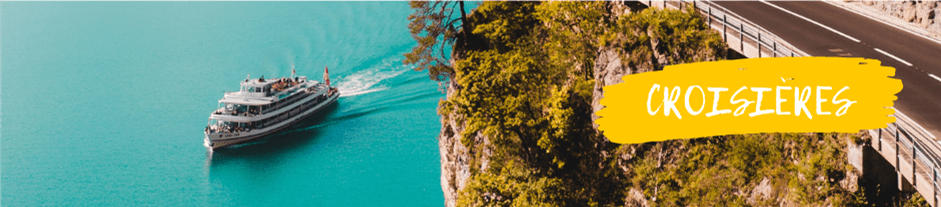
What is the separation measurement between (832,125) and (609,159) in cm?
1413

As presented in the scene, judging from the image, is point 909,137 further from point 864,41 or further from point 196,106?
point 196,106

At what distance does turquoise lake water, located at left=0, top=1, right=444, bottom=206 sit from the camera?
65688mm

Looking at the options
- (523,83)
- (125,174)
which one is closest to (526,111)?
(523,83)

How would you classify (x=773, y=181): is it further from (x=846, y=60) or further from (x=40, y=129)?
(x=40, y=129)

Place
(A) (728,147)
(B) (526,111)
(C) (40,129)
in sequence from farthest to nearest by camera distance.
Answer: (C) (40,129)
(B) (526,111)
(A) (728,147)

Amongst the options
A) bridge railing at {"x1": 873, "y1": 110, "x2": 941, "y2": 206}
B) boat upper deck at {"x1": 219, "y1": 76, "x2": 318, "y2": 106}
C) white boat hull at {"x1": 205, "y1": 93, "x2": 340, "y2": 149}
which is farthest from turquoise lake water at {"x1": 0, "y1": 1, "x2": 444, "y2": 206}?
bridge railing at {"x1": 873, "y1": 110, "x2": 941, "y2": 206}

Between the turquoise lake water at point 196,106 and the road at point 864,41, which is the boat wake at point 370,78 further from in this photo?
the road at point 864,41

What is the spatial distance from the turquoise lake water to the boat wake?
214mm

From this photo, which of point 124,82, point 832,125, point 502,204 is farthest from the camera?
point 124,82

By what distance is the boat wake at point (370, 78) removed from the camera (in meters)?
90.1

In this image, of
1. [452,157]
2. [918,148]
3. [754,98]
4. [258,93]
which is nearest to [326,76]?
[258,93]

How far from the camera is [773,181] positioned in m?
25.2

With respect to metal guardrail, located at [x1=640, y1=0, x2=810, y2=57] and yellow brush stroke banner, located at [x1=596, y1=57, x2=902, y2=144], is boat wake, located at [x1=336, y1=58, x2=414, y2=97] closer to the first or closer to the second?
metal guardrail, located at [x1=640, y1=0, x2=810, y2=57]

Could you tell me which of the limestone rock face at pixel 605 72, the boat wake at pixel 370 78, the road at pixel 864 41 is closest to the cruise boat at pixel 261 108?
the boat wake at pixel 370 78
